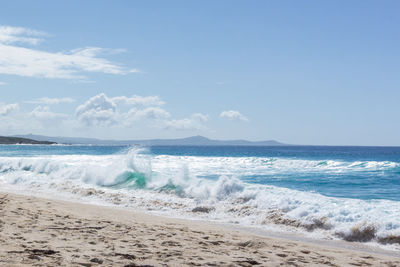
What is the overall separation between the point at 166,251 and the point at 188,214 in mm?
5706

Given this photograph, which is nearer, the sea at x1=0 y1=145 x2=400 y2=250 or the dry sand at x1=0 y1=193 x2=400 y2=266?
the dry sand at x1=0 y1=193 x2=400 y2=266

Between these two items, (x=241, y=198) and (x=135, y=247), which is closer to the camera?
(x=135, y=247)

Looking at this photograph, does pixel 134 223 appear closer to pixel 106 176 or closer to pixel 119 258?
pixel 119 258

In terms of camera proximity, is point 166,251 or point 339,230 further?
point 339,230

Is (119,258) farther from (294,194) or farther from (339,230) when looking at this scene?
(294,194)

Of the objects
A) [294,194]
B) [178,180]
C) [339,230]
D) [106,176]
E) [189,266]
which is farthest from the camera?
[106,176]

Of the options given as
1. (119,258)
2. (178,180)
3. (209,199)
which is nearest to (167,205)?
(209,199)

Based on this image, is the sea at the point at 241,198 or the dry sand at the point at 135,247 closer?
the dry sand at the point at 135,247

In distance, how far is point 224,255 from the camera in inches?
226

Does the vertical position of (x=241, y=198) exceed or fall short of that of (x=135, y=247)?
it falls short

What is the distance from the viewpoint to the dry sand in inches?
198

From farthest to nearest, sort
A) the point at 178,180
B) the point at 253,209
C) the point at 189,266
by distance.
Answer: the point at 178,180 < the point at 253,209 < the point at 189,266

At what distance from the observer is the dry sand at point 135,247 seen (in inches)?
198

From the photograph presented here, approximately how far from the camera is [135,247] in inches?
229
